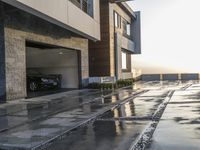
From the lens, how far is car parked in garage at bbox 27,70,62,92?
84.6 feet

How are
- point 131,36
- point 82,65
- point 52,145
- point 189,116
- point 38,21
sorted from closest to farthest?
point 52,145 → point 189,116 → point 38,21 → point 82,65 → point 131,36

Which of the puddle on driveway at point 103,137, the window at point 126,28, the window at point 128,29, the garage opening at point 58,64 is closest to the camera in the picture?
the puddle on driveway at point 103,137

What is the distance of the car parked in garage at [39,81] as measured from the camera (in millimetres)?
25792

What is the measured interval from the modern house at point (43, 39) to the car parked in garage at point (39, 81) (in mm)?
1947

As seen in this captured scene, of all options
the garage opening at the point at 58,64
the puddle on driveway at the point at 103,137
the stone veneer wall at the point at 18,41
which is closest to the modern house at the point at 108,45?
the garage opening at the point at 58,64

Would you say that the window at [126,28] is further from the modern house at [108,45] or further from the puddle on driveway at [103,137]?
the puddle on driveway at [103,137]

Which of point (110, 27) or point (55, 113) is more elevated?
point (110, 27)

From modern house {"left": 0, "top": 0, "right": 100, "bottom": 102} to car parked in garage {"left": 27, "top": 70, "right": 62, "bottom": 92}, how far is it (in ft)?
6.39

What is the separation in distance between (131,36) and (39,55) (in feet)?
76.5

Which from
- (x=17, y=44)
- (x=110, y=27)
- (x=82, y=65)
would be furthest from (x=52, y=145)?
(x=110, y=27)

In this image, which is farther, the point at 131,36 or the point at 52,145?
the point at 131,36

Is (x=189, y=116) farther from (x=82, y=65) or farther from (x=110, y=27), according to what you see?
(x=110, y=27)

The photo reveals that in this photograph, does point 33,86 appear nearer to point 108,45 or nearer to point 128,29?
point 108,45

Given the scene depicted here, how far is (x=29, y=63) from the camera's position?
2930 cm
